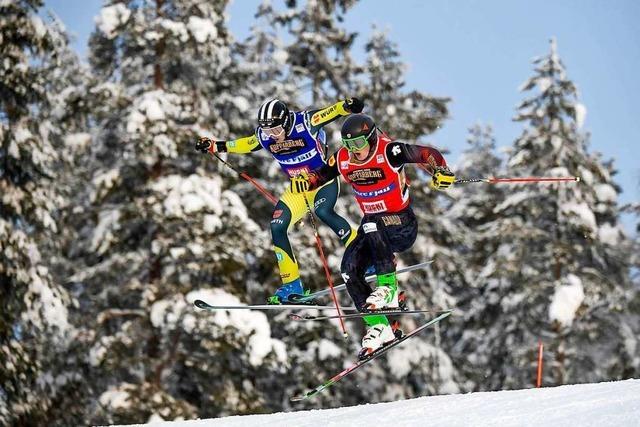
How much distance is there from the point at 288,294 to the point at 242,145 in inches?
68.5

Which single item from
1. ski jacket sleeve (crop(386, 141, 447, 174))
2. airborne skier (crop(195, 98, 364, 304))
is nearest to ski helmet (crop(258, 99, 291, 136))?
airborne skier (crop(195, 98, 364, 304))

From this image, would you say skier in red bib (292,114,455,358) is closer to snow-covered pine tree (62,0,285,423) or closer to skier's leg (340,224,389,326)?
skier's leg (340,224,389,326)

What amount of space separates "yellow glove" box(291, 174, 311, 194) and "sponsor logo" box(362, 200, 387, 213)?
1.97 feet

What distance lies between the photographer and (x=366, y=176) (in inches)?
318

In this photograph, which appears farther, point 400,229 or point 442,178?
point 400,229

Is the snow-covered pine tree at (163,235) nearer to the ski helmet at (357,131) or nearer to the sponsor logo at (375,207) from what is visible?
the sponsor logo at (375,207)

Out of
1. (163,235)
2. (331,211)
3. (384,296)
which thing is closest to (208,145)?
(331,211)

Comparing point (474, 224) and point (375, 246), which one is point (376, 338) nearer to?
point (375, 246)

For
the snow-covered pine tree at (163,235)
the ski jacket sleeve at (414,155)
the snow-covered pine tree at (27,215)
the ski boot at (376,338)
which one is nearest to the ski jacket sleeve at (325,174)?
the ski jacket sleeve at (414,155)

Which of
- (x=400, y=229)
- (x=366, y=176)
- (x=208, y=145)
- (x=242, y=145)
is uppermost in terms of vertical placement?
(x=208, y=145)

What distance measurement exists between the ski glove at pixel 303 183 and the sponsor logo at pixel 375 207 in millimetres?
563

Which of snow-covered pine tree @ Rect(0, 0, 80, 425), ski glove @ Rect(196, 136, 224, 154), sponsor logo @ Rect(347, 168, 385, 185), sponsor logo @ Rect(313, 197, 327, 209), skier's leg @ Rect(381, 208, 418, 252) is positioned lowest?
skier's leg @ Rect(381, 208, 418, 252)

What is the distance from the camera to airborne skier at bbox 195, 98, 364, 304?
853cm

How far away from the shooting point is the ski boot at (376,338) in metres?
8.05
